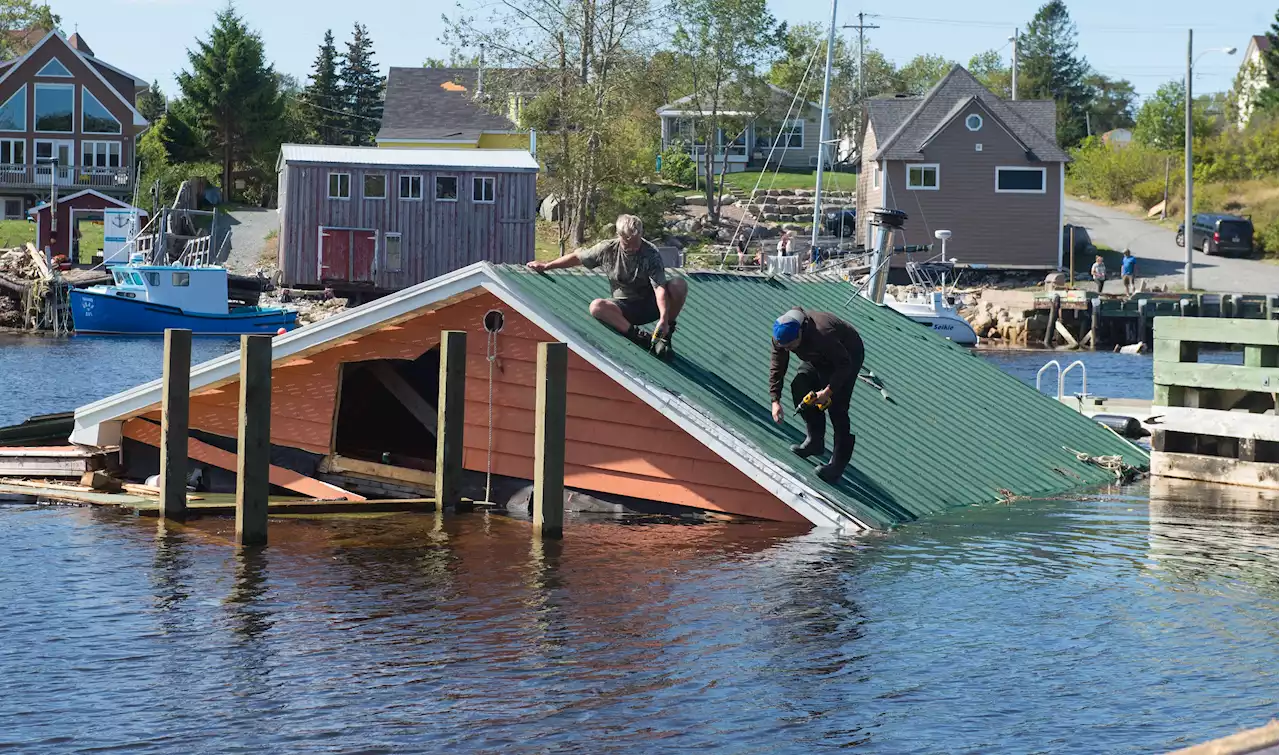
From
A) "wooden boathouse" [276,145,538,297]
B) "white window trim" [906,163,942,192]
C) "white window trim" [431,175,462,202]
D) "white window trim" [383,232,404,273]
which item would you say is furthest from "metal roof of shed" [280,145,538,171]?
"white window trim" [906,163,942,192]

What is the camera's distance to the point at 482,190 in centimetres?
5994

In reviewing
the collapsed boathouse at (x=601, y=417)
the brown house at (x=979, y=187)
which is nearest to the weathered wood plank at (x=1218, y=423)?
the collapsed boathouse at (x=601, y=417)

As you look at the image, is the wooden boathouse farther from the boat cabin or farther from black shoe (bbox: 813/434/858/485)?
black shoe (bbox: 813/434/858/485)

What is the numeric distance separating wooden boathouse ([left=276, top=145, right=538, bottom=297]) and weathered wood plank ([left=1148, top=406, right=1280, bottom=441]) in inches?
1667

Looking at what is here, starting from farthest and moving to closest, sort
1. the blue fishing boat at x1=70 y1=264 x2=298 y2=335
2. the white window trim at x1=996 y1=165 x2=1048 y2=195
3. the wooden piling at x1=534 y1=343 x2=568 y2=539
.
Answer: the white window trim at x1=996 y1=165 x2=1048 y2=195 → the blue fishing boat at x1=70 y1=264 x2=298 y2=335 → the wooden piling at x1=534 y1=343 x2=568 y2=539

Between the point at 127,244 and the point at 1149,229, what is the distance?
47.3m

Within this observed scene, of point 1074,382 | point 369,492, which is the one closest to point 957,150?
point 1074,382

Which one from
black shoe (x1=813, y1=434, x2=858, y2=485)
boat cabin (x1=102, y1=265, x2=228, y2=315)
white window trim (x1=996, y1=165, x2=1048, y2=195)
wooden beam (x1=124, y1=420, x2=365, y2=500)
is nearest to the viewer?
black shoe (x1=813, y1=434, x2=858, y2=485)

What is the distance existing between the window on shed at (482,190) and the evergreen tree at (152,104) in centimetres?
4765

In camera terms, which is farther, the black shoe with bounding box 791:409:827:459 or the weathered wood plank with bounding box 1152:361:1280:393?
the weathered wood plank with bounding box 1152:361:1280:393

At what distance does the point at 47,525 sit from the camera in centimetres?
1609

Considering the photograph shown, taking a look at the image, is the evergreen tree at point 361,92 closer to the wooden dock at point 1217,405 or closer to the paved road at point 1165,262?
the paved road at point 1165,262

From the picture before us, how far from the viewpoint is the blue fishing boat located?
2211 inches

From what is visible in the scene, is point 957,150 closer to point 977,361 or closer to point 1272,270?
point 1272,270
